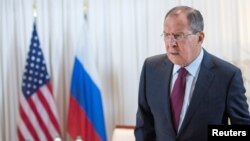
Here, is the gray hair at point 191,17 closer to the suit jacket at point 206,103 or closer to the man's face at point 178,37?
the man's face at point 178,37

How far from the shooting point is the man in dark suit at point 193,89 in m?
1.50

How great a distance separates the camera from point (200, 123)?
151 centimetres

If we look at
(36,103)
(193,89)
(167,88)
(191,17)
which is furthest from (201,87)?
(36,103)

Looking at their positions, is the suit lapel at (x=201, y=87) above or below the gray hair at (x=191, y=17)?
below

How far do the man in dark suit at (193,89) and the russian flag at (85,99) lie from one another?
1.70 m

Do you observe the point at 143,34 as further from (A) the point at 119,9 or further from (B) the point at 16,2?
(B) the point at 16,2

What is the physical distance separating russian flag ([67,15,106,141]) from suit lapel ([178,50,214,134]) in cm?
182

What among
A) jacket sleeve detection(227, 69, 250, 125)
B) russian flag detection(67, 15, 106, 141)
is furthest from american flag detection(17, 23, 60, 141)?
jacket sleeve detection(227, 69, 250, 125)

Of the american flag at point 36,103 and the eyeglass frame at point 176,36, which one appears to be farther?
the american flag at point 36,103

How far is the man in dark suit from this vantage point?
4.91ft

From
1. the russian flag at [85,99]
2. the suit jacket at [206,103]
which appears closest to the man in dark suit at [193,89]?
the suit jacket at [206,103]

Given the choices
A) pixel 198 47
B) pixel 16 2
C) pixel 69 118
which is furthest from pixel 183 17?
pixel 16 2

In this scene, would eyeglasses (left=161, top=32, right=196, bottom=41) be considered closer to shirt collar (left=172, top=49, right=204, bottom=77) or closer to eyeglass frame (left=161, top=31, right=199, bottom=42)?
eyeglass frame (left=161, top=31, right=199, bottom=42)

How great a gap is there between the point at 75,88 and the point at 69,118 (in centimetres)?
28
